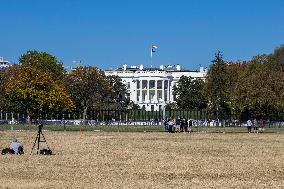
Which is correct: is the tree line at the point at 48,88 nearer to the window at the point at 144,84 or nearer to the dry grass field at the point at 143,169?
the window at the point at 144,84

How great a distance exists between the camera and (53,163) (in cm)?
3078

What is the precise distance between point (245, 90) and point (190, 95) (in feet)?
177

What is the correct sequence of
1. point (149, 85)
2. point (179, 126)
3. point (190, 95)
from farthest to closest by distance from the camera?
point (149, 85) < point (190, 95) < point (179, 126)

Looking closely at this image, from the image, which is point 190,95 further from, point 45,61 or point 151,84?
point 151,84

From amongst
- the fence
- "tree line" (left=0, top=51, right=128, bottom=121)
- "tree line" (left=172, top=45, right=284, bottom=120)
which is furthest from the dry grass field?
"tree line" (left=0, top=51, right=128, bottom=121)

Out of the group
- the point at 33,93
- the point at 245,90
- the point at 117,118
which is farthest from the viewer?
the point at 117,118

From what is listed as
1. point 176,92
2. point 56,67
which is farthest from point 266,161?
point 176,92

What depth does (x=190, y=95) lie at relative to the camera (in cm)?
15100

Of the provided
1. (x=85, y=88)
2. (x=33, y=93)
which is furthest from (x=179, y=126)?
(x=85, y=88)

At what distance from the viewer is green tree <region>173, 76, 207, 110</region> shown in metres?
148

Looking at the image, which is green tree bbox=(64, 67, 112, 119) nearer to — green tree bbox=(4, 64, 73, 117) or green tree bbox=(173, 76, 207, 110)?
green tree bbox=(4, 64, 73, 117)

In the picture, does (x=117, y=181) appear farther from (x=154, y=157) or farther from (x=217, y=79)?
(x=217, y=79)

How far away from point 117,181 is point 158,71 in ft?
558

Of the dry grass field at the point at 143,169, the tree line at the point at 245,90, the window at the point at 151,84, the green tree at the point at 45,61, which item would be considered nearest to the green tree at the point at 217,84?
the tree line at the point at 245,90
